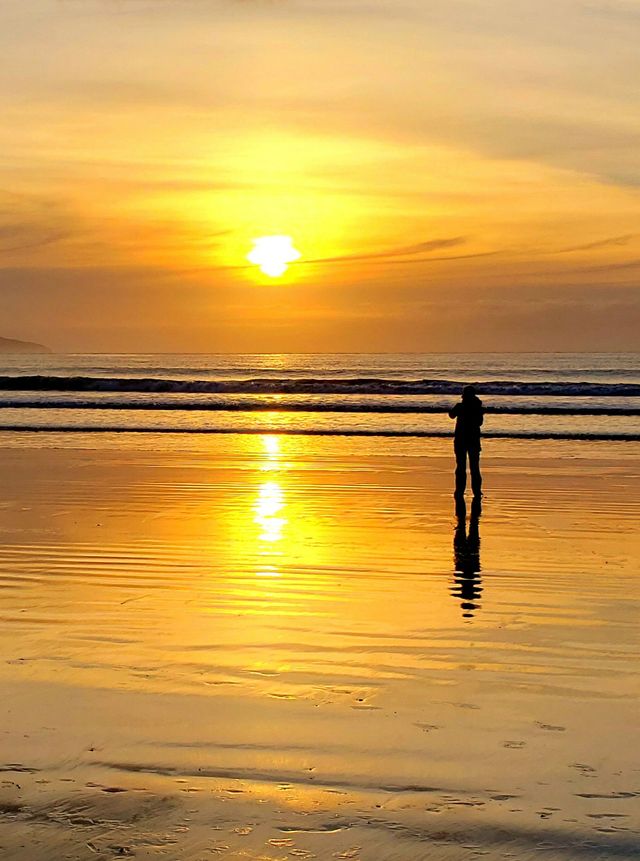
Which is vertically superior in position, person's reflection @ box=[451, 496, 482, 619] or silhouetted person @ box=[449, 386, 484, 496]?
silhouetted person @ box=[449, 386, 484, 496]

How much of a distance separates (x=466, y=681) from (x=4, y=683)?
268 cm

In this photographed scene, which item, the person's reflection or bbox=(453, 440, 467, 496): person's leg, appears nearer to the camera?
the person's reflection

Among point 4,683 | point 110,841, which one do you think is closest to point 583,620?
A: point 4,683

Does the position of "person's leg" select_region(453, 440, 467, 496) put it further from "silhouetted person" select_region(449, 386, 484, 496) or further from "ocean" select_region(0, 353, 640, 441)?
"ocean" select_region(0, 353, 640, 441)

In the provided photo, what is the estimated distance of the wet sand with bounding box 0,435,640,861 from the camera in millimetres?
4602

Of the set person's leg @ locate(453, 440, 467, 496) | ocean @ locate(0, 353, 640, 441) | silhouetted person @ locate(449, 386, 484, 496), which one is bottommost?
person's leg @ locate(453, 440, 467, 496)

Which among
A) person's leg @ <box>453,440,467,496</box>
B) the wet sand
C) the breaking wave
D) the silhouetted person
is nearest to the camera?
the wet sand

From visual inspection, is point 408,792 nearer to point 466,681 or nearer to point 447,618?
point 466,681

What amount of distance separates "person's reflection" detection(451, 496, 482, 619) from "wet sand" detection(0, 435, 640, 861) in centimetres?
5

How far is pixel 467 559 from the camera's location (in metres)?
11.1

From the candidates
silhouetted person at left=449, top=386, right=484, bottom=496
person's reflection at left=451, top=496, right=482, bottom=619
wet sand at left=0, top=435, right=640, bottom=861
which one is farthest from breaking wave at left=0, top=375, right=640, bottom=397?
wet sand at left=0, top=435, right=640, bottom=861

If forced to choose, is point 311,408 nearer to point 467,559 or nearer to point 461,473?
point 461,473

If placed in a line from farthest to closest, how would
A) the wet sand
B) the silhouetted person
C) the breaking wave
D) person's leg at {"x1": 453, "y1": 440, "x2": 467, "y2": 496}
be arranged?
the breaking wave < the silhouetted person < person's leg at {"x1": 453, "y1": 440, "x2": 467, "y2": 496} < the wet sand

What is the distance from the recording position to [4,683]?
6496 mm
